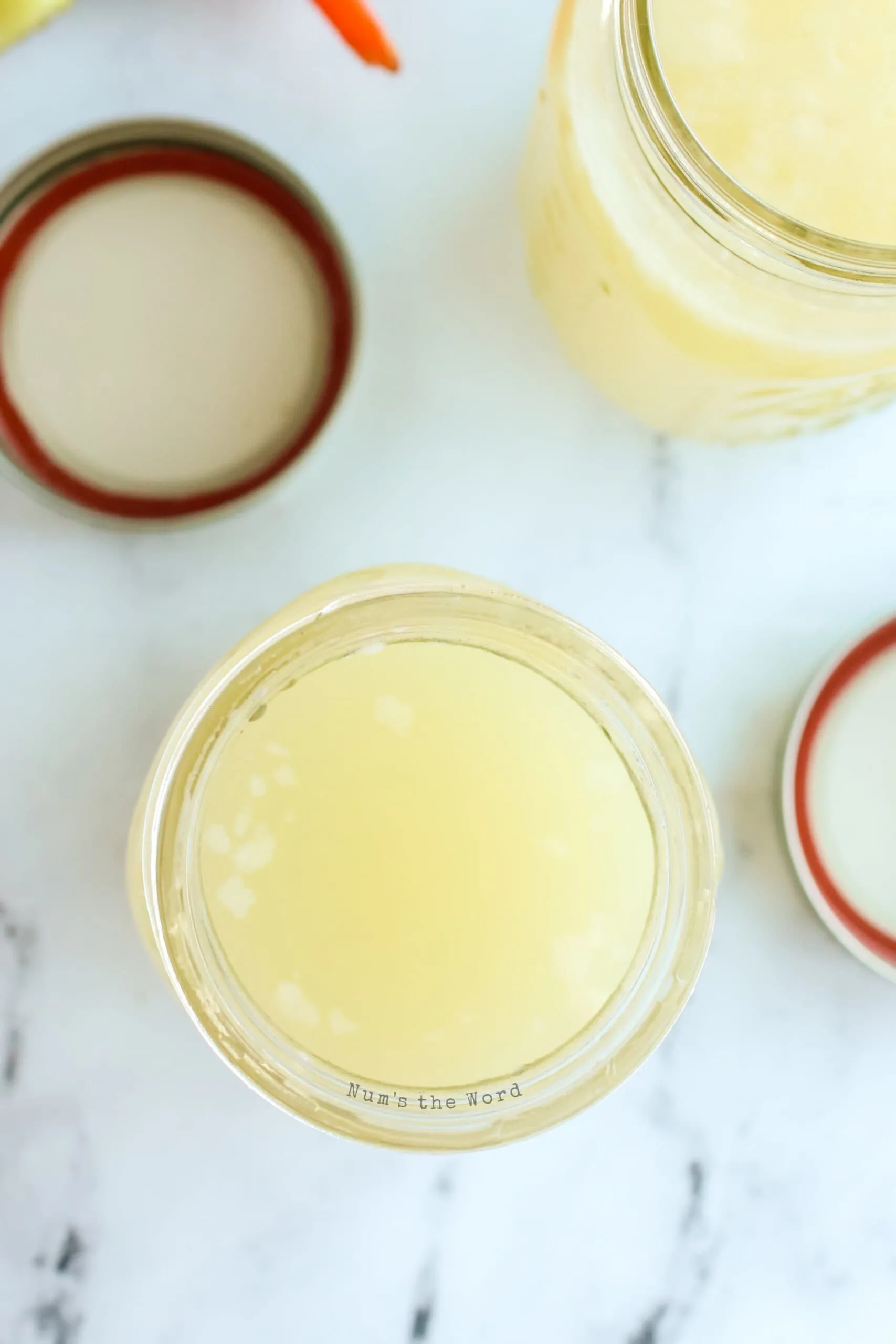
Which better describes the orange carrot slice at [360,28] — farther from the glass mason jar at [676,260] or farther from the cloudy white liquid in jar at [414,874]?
the cloudy white liquid in jar at [414,874]

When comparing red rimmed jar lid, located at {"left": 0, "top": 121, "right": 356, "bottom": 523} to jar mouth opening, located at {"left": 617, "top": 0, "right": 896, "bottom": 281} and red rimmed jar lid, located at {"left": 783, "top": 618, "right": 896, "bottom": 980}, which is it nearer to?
jar mouth opening, located at {"left": 617, "top": 0, "right": 896, "bottom": 281}

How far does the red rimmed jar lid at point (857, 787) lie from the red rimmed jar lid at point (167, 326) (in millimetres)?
376

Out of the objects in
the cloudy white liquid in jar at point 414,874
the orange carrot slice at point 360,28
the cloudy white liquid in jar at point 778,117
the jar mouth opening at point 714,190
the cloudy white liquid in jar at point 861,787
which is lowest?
the cloudy white liquid in jar at point 414,874

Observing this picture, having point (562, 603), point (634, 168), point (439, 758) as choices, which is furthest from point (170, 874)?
point (634, 168)

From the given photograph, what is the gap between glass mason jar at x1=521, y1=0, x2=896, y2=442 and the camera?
0.52 metres

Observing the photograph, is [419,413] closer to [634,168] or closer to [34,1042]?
[634,168]

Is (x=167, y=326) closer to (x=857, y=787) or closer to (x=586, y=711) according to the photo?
Result: (x=586, y=711)

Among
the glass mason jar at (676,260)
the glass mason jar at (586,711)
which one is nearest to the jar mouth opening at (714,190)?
the glass mason jar at (676,260)

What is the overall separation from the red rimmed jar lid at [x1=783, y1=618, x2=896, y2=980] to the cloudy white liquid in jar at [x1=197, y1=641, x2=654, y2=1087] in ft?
0.62

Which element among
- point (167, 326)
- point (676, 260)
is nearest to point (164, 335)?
point (167, 326)

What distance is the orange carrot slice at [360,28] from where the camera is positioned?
0.70 m

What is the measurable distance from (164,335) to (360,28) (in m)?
0.22

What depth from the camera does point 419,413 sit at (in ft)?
2.52

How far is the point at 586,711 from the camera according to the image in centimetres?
65
